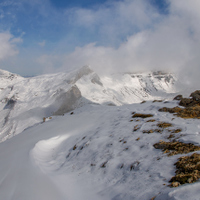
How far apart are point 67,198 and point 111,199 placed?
1657 mm

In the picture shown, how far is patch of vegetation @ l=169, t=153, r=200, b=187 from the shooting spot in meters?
4.64

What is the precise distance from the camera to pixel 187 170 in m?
5.14

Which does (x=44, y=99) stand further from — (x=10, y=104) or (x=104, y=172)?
(x=104, y=172)

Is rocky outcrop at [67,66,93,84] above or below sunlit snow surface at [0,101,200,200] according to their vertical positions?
above

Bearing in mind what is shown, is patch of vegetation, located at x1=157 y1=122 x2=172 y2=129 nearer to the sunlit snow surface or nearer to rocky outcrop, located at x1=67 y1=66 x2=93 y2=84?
the sunlit snow surface

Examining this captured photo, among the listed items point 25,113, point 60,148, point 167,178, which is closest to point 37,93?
point 25,113

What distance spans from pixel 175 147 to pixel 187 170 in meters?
2.25

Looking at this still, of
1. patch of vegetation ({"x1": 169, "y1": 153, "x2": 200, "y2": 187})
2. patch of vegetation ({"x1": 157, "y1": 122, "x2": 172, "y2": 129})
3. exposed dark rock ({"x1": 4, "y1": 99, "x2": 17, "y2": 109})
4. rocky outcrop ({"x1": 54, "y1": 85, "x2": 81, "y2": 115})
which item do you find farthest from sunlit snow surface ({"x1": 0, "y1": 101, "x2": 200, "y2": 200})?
exposed dark rock ({"x1": 4, "y1": 99, "x2": 17, "y2": 109})

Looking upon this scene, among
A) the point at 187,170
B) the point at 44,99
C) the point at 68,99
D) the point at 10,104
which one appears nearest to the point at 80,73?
the point at 68,99

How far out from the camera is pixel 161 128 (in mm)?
10344

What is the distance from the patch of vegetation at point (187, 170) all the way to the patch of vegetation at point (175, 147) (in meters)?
0.75

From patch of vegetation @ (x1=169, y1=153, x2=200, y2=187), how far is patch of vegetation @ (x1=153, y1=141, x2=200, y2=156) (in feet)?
2.46

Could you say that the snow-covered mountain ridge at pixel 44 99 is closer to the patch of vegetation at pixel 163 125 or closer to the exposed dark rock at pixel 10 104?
the exposed dark rock at pixel 10 104

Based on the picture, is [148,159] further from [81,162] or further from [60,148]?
[60,148]
